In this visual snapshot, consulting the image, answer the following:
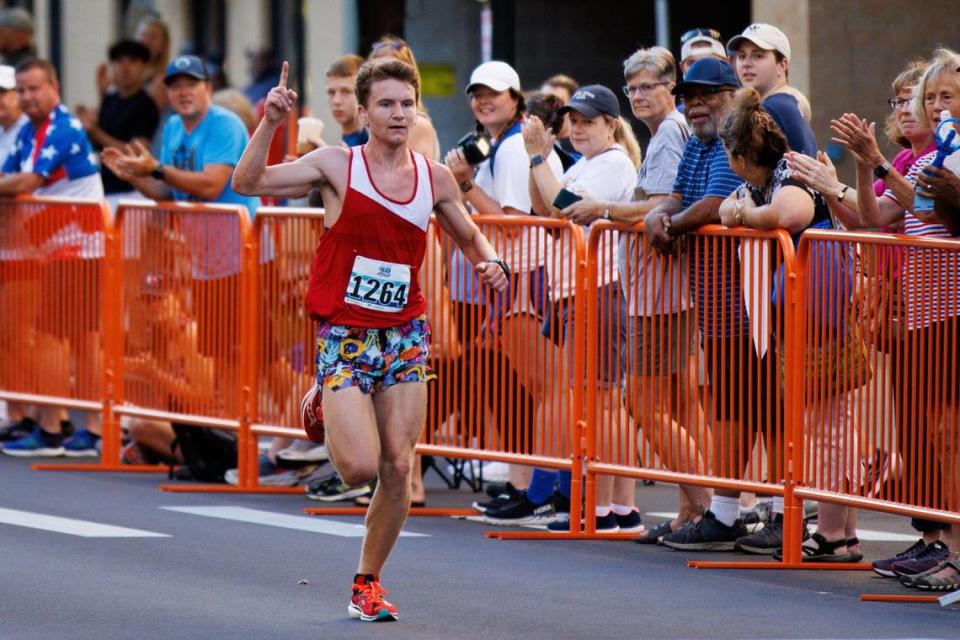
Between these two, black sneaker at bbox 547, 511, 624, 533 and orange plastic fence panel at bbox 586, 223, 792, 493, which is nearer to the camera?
orange plastic fence panel at bbox 586, 223, 792, 493

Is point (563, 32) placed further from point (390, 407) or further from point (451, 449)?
point (390, 407)

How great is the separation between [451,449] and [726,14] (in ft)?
44.3

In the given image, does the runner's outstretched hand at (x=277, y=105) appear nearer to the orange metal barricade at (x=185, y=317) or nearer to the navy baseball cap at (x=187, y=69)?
the orange metal barricade at (x=185, y=317)

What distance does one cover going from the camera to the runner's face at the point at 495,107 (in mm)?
12328

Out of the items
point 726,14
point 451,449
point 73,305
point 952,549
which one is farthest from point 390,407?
point 726,14

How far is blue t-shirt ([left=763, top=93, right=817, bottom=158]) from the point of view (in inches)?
414

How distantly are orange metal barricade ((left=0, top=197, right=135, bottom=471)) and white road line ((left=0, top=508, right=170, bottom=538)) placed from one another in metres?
2.25

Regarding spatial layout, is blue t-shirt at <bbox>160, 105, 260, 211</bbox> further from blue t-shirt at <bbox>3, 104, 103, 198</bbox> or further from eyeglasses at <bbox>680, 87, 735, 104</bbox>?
eyeglasses at <bbox>680, 87, 735, 104</bbox>

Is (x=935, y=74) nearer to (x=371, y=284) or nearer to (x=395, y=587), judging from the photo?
(x=371, y=284)

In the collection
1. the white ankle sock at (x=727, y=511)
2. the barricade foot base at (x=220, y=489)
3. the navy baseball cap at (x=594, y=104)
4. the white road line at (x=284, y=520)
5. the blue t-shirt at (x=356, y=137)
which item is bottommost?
the white road line at (x=284, y=520)

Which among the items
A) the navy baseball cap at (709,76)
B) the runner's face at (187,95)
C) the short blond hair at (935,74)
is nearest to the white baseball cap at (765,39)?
the navy baseball cap at (709,76)

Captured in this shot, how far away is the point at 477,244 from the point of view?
9.28 m

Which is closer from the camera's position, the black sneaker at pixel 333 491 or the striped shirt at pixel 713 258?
the striped shirt at pixel 713 258

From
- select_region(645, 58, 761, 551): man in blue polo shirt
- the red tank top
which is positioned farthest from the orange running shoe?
select_region(645, 58, 761, 551): man in blue polo shirt
